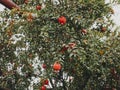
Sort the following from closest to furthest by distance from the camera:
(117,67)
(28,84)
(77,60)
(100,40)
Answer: (77,60), (100,40), (117,67), (28,84)

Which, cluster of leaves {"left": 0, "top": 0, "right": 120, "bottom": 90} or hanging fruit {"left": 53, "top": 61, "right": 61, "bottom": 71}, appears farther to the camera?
cluster of leaves {"left": 0, "top": 0, "right": 120, "bottom": 90}

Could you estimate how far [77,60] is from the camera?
6957mm

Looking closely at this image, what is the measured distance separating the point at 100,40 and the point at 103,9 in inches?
32.1

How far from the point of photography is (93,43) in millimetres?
7160

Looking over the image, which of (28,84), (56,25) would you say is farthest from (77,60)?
(28,84)

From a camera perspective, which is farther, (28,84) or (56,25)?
(28,84)

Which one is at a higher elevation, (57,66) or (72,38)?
(72,38)

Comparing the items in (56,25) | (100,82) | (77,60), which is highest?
(56,25)

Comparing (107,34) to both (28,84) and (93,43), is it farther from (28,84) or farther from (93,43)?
(28,84)

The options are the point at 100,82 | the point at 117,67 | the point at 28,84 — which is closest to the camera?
the point at 117,67

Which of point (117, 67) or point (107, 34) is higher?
point (107, 34)

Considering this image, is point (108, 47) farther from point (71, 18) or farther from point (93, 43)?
point (71, 18)

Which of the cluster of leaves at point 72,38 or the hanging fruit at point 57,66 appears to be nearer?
the hanging fruit at point 57,66

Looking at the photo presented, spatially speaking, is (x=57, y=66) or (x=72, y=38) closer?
(x=57, y=66)
